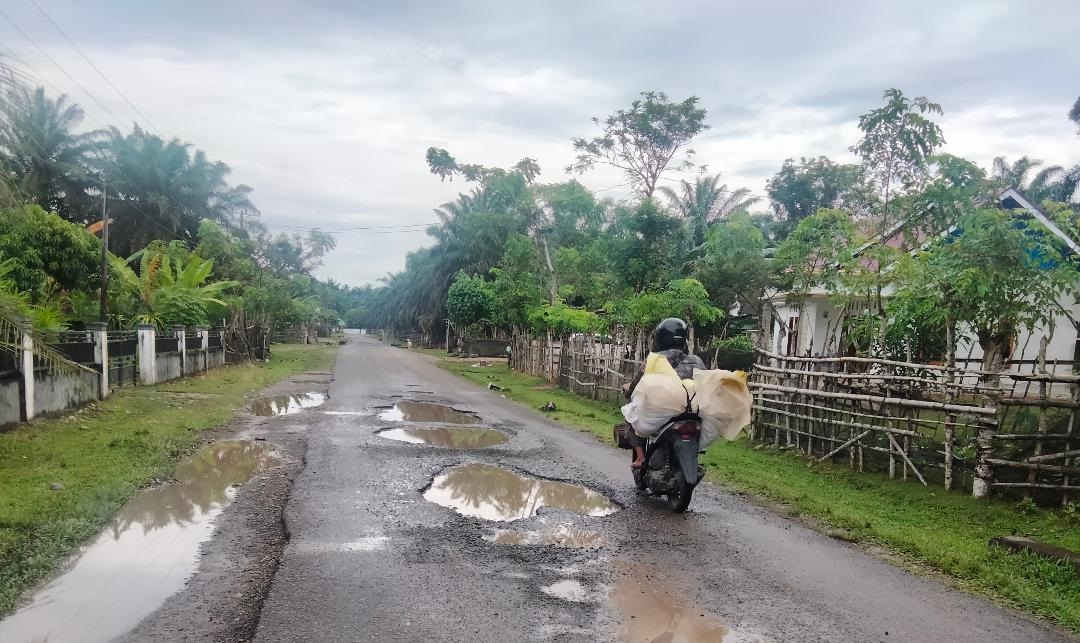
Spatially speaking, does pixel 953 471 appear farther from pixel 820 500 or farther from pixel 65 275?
pixel 65 275

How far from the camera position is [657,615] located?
3.94m

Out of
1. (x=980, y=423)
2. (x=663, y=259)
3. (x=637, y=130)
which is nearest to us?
(x=980, y=423)

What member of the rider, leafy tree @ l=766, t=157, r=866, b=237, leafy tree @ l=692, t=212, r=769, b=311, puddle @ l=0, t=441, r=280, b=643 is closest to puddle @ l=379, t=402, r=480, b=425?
puddle @ l=0, t=441, r=280, b=643

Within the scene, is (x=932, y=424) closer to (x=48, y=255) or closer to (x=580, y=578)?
(x=580, y=578)

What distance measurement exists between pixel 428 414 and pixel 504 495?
6237 millimetres

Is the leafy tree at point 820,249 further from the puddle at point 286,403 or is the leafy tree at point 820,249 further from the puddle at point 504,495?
the puddle at point 286,403

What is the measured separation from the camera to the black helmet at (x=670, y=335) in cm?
671

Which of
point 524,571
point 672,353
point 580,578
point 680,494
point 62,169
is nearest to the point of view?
point 580,578

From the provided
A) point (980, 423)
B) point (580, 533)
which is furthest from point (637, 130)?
point (580, 533)

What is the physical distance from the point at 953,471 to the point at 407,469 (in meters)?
5.92

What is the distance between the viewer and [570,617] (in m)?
3.86

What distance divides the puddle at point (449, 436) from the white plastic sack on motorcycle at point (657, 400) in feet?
12.2

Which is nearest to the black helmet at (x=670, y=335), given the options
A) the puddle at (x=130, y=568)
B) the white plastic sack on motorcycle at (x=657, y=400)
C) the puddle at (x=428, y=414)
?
the white plastic sack on motorcycle at (x=657, y=400)

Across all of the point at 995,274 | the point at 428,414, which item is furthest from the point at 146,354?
the point at 995,274
